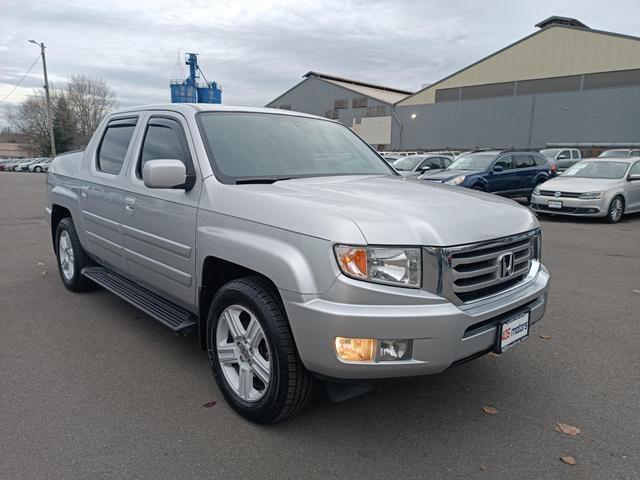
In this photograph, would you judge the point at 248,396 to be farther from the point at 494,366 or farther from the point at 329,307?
the point at 494,366

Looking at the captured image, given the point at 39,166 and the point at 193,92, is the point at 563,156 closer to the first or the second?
the point at 193,92

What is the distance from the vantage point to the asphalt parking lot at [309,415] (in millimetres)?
2566

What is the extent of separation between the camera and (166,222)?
3.49 m

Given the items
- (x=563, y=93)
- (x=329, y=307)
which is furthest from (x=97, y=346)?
(x=563, y=93)

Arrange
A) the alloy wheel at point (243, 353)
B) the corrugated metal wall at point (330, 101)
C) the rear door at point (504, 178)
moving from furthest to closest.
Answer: the corrugated metal wall at point (330, 101), the rear door at point (504, 178), the alloy wheel at point (243, 353)

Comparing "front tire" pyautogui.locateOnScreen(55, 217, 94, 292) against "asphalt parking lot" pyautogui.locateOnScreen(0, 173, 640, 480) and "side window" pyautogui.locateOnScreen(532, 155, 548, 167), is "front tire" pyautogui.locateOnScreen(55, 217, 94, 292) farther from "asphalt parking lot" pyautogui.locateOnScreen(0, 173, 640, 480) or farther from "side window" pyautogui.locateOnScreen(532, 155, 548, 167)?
"side window" pyautogui.locateOnScreen(532, 155, 548, 167)

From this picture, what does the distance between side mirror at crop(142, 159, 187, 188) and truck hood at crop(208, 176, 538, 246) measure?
0.20 m

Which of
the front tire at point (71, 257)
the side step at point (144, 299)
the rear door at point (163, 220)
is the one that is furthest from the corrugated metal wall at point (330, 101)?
the rear door at point (163, 220)

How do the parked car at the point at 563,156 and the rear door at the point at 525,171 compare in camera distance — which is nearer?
the rear door at the point at 525,171

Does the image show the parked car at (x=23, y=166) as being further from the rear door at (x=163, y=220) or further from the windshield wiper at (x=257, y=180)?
the windshield wiper at (x=257, y=180)

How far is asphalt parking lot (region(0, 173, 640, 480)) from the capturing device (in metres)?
2.57

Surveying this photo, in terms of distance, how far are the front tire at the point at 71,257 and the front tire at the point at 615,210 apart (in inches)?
433

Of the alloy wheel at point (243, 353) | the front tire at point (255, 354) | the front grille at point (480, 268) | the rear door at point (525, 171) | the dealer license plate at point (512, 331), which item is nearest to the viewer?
the front grille at point (480, 268)

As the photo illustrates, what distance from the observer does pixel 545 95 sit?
130ft
